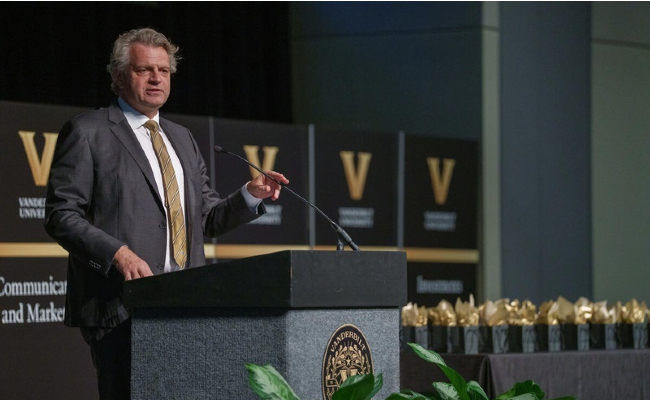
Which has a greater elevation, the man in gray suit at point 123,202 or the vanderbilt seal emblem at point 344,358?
the man in gray suit at point 123,202

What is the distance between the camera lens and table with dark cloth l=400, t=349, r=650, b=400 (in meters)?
3.18

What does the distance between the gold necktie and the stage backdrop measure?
247 centimetres

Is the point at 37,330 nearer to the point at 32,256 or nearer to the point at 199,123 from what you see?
the point at 32,256

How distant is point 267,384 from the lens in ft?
4.95

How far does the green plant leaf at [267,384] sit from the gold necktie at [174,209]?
3.57 ft

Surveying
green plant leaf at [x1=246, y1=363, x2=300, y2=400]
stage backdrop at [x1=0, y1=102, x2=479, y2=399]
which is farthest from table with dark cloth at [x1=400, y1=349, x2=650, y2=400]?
stage backdrop at [x1=0, y1=102, x2=479, y2=399]

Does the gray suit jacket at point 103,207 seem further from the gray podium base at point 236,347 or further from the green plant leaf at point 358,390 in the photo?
the green plant leaf at point 358,390

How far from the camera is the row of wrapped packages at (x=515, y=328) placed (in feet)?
11.1

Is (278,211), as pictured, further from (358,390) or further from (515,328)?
(358,390)

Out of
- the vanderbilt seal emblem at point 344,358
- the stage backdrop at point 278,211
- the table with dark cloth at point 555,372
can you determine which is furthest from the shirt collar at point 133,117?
the stage backdrop at point 278,211

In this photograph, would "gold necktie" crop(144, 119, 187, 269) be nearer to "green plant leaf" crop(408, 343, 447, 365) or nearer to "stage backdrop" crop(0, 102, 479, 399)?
"green plant leaf" crop(408, 343, 447, 365)

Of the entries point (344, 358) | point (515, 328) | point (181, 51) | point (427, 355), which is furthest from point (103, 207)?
point (181, 51)

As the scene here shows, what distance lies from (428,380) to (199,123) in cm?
258

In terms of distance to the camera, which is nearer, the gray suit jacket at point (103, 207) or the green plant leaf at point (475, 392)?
the green plant leaf at point (475, 392)
